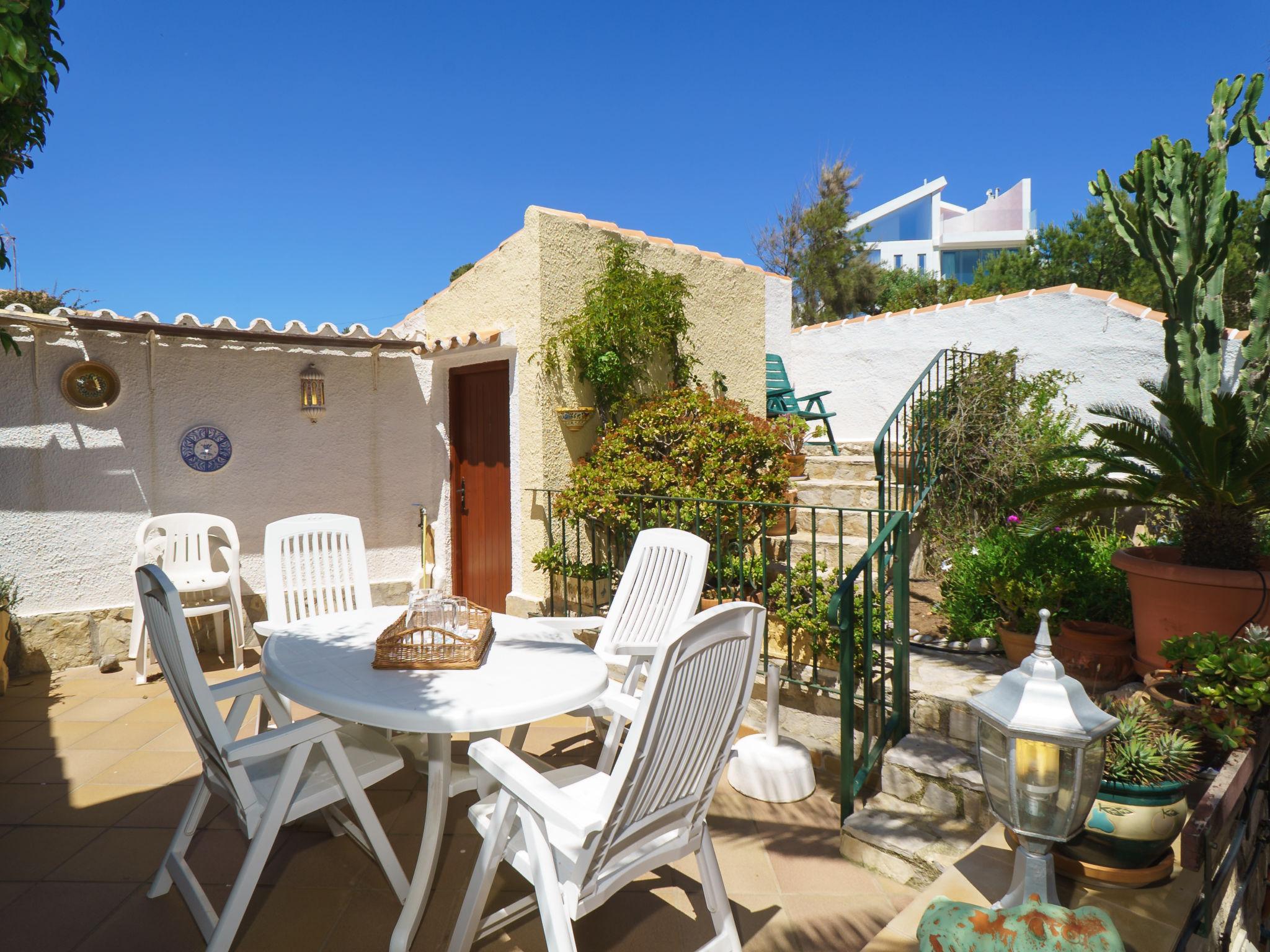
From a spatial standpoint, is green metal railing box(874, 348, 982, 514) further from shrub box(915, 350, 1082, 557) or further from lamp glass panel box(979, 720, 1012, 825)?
lamp glass panel box(979, 720, 1012, 825)

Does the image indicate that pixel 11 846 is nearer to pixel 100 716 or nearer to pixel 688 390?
pixel 100 716

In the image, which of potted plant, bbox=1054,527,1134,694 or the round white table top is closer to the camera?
the round white table top

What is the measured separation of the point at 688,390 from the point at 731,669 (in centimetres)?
361

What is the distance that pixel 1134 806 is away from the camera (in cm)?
180

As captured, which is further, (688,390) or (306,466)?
(306,466)

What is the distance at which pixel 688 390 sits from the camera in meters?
5.30

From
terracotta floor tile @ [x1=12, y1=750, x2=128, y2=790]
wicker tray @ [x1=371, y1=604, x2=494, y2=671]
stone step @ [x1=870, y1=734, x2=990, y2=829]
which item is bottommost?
terracotta floor tile @ [x1=12, y1=750, x2=128, y2=790]

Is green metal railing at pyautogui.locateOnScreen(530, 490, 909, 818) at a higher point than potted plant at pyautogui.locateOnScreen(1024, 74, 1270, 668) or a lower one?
lower

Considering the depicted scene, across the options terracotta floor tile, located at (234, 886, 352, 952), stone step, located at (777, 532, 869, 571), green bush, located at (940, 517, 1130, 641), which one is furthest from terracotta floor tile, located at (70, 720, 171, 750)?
green bush, located at (940, 517, 1130, 641)

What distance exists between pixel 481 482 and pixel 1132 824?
16.4 ft

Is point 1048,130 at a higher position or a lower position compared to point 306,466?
higher

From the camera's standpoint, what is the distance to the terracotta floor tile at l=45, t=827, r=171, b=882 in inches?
100.0

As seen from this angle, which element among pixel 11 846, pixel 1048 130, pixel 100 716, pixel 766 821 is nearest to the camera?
pixel 11 846

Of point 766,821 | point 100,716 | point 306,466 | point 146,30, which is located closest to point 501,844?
point 766,821
